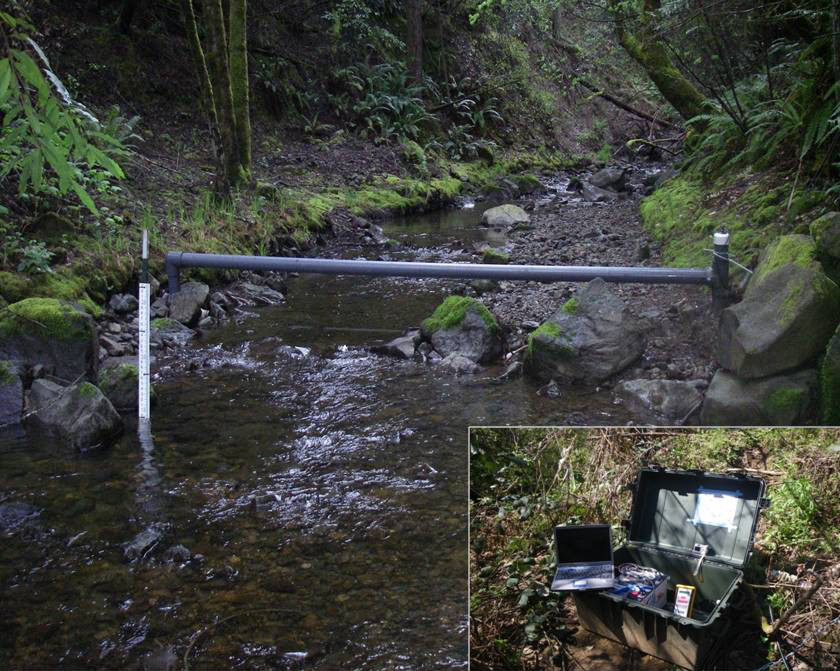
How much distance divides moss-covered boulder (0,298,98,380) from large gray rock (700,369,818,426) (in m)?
4.98

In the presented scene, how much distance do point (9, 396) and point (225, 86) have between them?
714 centimetres

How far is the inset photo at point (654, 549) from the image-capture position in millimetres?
1616

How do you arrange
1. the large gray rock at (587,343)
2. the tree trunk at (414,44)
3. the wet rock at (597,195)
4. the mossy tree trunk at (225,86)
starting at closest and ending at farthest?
the large gray rock at (587,343)
the mossy tree trunk at (225,86)
the wet rock at (597,195)
the tree trunk at (414,44)

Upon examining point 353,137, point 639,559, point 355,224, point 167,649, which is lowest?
point 167,649

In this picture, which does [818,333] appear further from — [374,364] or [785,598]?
[374,364]

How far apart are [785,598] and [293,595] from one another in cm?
257

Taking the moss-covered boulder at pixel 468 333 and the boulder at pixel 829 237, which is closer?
the boulder at pixel 829 237

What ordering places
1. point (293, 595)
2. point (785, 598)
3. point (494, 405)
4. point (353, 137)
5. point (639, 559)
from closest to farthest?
1. point (785, 598)
2. point (639, 559)
3. point (293, 595)
4. point (494, 405)
5. point (353, 137)

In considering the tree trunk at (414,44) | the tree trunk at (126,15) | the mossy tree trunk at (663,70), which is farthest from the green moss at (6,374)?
the tree trunk at (414,44)

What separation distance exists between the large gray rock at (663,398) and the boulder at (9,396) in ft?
15.9

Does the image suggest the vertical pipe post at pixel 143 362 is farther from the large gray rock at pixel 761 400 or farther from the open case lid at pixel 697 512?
the open case lid at pixel 697 512

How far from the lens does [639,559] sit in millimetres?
2176

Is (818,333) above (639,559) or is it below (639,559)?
above

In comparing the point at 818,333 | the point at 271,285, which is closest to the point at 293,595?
the point at 818,333
